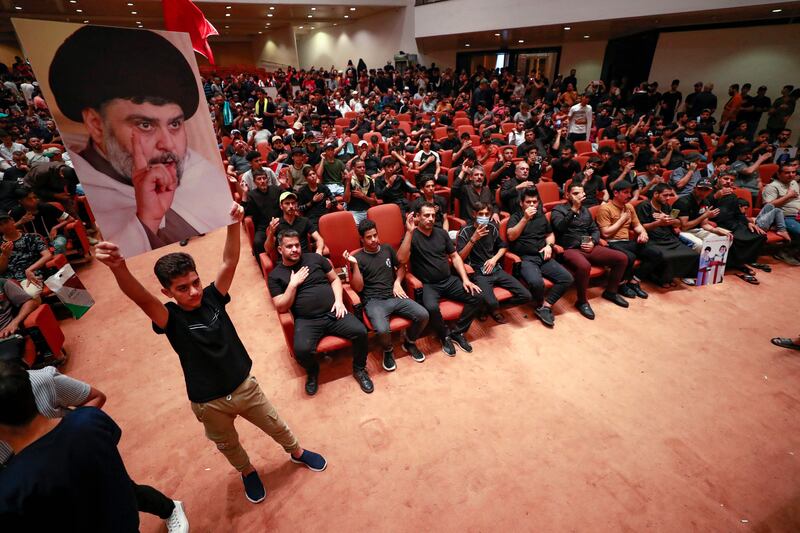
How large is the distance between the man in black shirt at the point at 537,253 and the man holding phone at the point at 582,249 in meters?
0.15

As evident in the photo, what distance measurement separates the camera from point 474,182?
15.5 ft

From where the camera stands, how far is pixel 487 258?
3756mm

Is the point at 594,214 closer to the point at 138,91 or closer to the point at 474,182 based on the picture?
the point at 474,182

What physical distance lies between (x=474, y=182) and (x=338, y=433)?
11.0 feet

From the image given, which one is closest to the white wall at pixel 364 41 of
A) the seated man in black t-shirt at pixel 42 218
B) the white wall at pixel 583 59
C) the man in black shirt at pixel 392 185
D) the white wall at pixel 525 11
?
the white wall at pixel 525 11

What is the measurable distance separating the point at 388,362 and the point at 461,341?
0.73m

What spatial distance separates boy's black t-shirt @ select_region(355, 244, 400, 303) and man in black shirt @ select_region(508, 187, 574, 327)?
1.41 m

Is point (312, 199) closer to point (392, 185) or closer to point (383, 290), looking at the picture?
point (392, 185)

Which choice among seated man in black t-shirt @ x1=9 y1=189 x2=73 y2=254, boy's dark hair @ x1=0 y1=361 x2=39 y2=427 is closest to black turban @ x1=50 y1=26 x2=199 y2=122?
boy's dark hair @ x1=0 y1=361 x2=39 y2=427

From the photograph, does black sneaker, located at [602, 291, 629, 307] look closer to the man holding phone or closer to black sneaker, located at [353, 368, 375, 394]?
the man holding phone

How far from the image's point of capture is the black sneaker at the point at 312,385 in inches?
117

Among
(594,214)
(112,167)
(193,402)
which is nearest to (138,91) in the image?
(112,167)

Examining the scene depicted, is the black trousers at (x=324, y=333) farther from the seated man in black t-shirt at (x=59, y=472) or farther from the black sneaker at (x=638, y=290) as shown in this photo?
the black sneaker at (x=638, y=290)

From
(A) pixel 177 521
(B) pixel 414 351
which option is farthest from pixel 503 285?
(A) pixel 177 521
